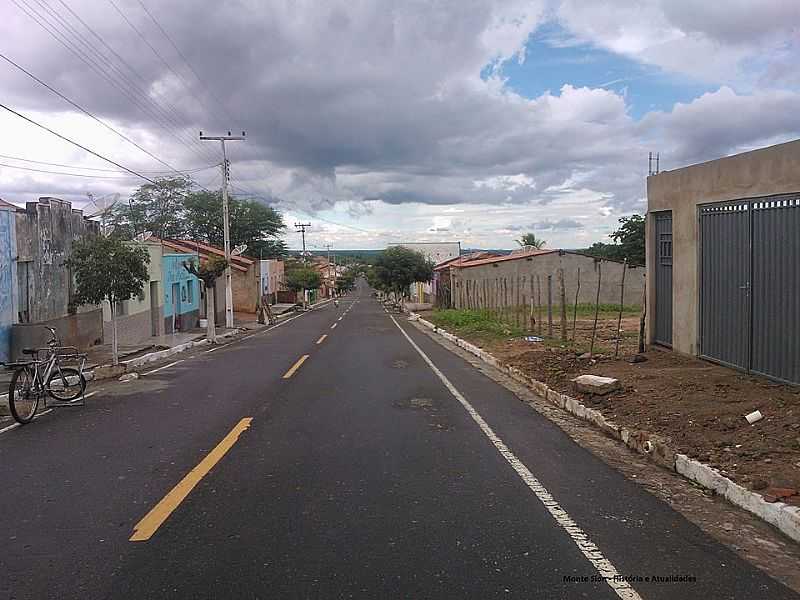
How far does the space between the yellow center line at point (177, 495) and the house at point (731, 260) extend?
24.4 ft

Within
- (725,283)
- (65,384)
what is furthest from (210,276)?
(725,283)

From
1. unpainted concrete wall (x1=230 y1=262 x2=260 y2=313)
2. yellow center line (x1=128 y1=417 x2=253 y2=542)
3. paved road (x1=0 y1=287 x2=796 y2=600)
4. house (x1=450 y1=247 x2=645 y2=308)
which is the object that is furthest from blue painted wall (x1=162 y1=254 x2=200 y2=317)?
yellow center line (x1=128 y1=417 x2=253 y2=542)

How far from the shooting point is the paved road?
14.4 feet

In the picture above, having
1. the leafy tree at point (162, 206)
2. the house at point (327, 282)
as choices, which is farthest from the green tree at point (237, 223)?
the house at point (327, 282)

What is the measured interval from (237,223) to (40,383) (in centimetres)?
6814

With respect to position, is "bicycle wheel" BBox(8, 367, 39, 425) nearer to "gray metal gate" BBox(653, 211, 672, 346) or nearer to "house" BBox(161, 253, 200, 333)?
"gray metal gate" BBox(653, 211, 672, 346)

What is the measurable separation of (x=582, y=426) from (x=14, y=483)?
6695 mm

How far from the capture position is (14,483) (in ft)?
22.1

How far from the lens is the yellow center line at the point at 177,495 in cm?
526

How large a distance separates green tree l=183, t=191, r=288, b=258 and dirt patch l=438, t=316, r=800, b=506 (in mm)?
62744

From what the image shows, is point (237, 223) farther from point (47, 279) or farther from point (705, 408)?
point (705, 408)

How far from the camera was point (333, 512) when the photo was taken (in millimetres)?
5652

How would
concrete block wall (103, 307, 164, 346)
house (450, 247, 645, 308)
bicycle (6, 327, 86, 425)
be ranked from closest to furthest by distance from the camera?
bicycle (6, 327, 86, 425) → concrete block wall (103, 307, 164, 346) → house (450, 247, 645, 308)

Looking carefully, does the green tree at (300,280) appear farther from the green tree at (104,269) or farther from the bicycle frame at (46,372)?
the bicycle frame at (46,372)
